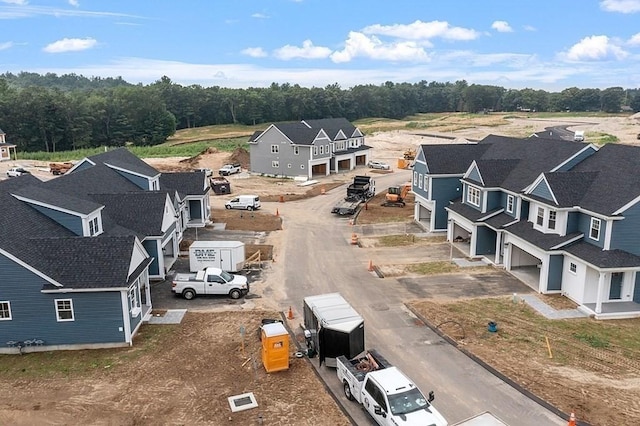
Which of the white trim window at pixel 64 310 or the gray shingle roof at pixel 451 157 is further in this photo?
the gray shingle roof at pixel 451 157

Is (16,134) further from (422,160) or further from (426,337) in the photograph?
(426,337)

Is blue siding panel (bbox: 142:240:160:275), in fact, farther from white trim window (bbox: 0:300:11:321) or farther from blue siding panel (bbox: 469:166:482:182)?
blue siding panel (bbox: 469:166:482:182)

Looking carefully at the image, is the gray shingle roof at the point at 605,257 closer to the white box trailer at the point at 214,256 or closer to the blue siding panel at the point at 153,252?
the white box trailer at the point at 214,256

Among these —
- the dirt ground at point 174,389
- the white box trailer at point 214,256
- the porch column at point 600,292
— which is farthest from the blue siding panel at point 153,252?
the porch column at point 600,292

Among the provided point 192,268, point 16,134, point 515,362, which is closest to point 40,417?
point 192,268

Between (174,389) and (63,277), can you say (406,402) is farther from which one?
(63,277)

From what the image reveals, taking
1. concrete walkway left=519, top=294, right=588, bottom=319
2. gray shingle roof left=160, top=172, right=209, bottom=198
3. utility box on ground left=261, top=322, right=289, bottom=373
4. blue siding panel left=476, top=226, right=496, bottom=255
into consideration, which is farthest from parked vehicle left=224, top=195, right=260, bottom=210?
utility box on ground left=261, top=322, right=289, bottom=373
